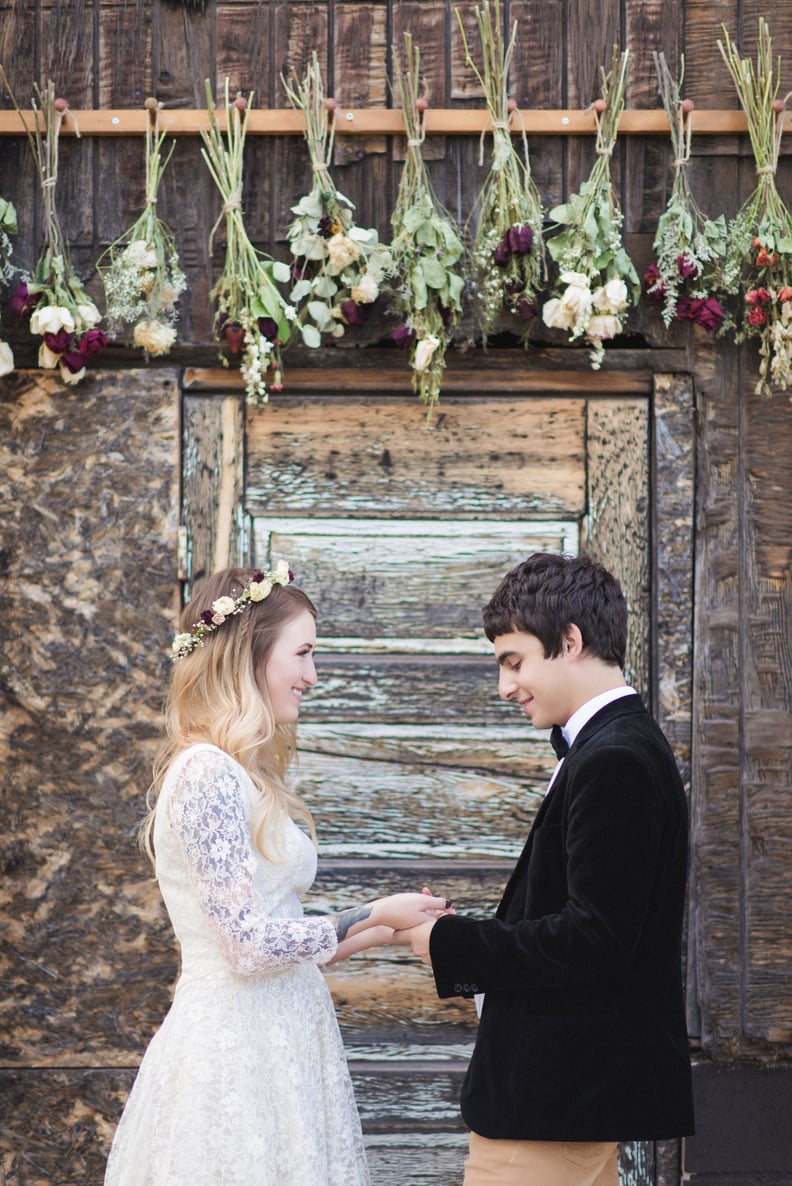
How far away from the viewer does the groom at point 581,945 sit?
2.01 metres

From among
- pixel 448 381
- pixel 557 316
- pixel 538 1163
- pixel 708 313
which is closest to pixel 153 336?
pixel 448 381

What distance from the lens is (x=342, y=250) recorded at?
10.4 feet

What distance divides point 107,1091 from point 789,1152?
Result: 182 centimetres

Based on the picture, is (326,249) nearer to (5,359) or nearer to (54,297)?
(54,297)

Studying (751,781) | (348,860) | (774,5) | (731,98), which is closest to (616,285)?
(731,98)

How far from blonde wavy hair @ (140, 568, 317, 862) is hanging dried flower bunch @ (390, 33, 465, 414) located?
1.03m

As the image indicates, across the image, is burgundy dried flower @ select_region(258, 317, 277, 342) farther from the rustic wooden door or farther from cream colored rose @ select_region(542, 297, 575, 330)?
cream colored rose @ select_region(542, 297, 575, 330)

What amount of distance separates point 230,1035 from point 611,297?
1980 millimetres

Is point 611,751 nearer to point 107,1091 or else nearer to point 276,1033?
point 276,1033

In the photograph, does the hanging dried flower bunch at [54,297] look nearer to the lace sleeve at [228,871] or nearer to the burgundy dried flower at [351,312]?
the burgundy dried flower at [351,312]

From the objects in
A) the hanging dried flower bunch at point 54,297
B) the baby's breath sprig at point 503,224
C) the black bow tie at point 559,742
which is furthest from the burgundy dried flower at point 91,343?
the black bow tie at point 559,742

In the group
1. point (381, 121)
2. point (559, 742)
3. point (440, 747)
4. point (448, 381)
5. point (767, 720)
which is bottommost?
point (440, 747)

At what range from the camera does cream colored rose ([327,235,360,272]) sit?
3168 millimetres

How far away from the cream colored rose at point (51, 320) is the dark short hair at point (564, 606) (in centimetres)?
158
